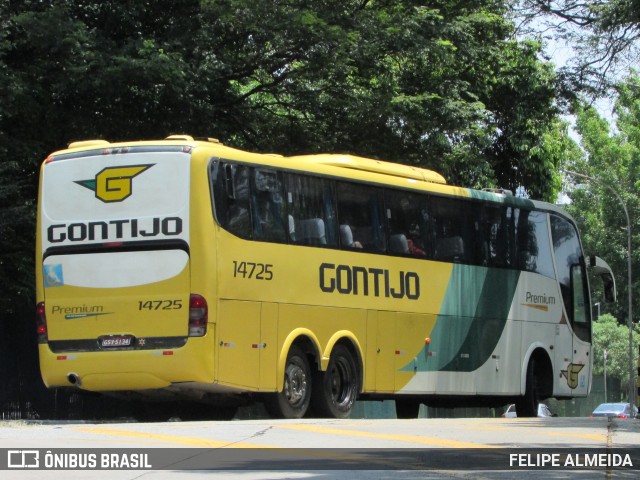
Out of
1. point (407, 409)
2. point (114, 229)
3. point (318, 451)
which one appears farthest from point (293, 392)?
point (318, 451)

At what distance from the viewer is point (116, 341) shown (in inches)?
683

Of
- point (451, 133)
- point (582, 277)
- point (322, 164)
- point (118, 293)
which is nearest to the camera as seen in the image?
point (118, 293)

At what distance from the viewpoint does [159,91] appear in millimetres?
24609

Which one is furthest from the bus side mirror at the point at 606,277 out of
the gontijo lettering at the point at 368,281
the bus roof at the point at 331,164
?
the gontijo lettering at the point at 368,281

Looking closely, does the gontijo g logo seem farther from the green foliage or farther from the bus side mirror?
the green foliage

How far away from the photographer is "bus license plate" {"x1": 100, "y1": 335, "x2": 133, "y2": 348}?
17.3m

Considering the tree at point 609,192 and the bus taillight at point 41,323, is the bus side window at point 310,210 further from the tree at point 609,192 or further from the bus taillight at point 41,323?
the tree at point 609,192

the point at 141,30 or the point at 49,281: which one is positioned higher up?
the point at 141,30

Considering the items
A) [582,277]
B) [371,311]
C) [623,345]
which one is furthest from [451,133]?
[623,345]

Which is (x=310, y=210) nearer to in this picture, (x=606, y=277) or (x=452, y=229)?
(x=452, y=229)

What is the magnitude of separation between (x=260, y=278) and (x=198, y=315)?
1.20 metres

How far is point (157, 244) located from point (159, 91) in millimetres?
7874

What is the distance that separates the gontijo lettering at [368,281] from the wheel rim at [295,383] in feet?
3.81

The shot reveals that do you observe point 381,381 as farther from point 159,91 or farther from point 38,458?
point 38,458
